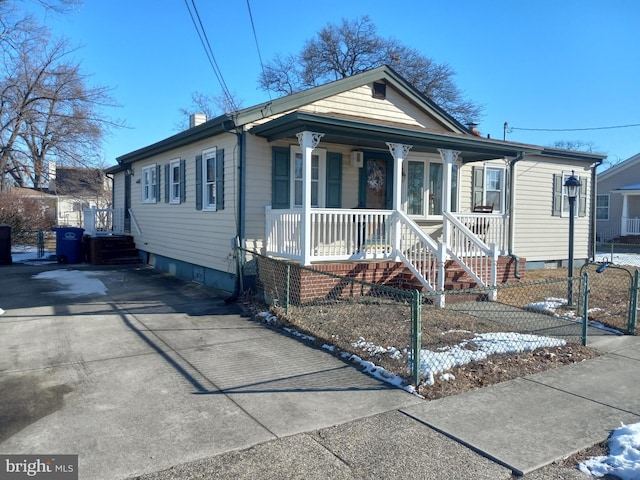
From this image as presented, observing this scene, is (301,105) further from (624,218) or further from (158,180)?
(624,218)

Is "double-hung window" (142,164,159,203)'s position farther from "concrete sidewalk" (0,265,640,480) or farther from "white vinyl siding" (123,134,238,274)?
"concrete sidewalk" (0,265,640,480)

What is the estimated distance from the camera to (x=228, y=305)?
9.13 m

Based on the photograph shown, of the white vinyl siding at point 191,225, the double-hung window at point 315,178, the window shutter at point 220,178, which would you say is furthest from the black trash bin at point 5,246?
the double-hung window at point 315,178

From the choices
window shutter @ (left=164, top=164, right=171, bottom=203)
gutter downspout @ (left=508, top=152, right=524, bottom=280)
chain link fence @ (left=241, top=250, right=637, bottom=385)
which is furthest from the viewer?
window shutter @ (left=164, top=164, right=171, bottom=203)

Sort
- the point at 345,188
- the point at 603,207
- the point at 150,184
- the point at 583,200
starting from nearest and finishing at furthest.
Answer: the point at 345,188 → the point at 150,184 → the point at 583,200 → the point at 603,207

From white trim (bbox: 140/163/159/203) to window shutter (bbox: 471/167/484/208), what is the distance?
889cm

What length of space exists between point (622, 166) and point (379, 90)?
76.5 ft

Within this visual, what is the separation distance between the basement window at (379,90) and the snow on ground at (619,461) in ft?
29.4

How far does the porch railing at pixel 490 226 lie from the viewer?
1102 centimetres

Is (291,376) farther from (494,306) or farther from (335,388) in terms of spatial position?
(494,306)

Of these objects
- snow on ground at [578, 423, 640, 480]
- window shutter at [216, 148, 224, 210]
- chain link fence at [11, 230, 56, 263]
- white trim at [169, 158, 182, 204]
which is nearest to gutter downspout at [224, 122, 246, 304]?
window shutter at [216, 148, 224, 210]

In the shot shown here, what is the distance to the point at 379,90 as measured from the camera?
37.4 feet

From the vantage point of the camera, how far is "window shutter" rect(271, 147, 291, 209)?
1000 cm

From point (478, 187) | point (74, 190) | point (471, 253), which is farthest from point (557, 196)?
point (74, 190)
